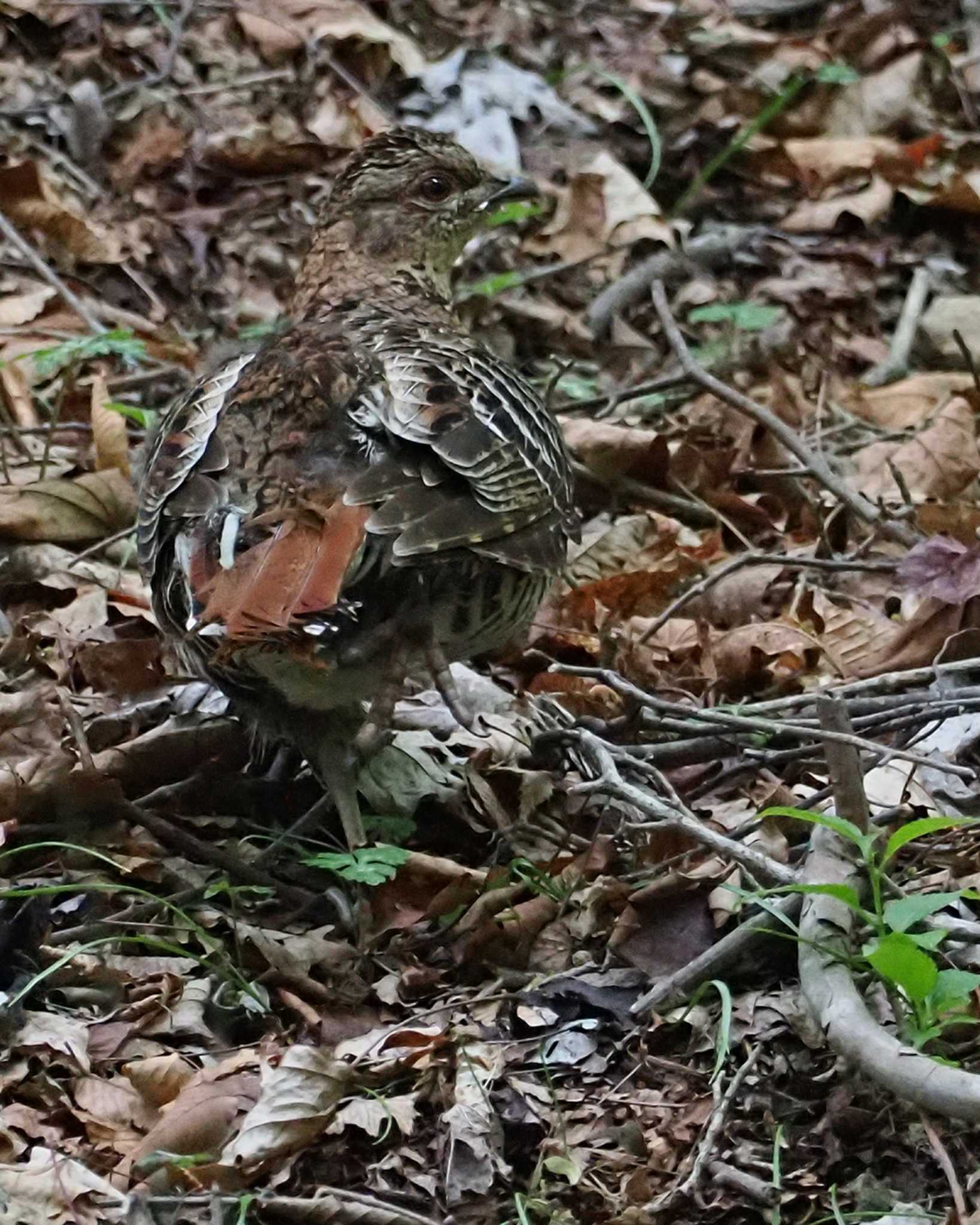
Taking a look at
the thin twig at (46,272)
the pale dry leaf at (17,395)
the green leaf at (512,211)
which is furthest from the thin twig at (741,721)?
the thin twig at (46,272)

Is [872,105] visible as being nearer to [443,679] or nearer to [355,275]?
[355,275]

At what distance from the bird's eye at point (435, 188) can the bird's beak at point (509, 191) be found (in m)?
0.15

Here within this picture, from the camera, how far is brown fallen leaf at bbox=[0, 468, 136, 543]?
Result: 5137 millimetres

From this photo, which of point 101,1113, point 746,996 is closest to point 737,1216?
point 746,996

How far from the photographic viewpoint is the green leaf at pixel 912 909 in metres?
3.09

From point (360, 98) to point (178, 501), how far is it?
4.49 meters

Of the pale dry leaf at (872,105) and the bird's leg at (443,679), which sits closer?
the bird's leg at (443,679)

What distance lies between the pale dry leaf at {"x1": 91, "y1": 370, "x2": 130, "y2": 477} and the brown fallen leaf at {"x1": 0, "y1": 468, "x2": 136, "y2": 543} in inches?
2.5

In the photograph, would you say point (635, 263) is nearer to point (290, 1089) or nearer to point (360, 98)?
point (360, 98)

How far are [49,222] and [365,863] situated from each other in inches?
151

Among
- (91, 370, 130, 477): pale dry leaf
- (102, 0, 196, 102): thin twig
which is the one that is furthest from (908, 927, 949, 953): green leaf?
(102, 0, 196, 102): thin twig

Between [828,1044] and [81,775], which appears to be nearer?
[828,1044]

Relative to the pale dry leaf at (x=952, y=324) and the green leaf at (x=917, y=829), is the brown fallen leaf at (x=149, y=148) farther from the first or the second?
the green leaf at (x=917, y=829)

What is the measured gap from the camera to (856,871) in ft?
10.9
